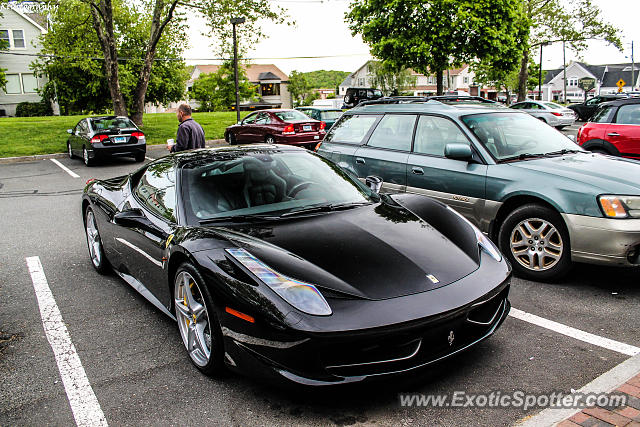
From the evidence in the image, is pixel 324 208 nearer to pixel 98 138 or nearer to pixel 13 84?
pixel 98 138

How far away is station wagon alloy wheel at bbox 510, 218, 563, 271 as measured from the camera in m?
4.74

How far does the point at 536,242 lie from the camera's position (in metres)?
4.83

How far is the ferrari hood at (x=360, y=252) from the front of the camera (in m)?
2.89

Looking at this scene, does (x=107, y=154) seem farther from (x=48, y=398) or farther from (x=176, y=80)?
(x=176, y=80)

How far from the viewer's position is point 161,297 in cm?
384

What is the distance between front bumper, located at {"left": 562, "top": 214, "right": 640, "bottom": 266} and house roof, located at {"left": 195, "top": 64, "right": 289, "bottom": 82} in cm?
9377

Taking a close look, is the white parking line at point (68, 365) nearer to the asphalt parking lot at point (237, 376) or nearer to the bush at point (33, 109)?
the asphalt parking lot at point (237, 376)

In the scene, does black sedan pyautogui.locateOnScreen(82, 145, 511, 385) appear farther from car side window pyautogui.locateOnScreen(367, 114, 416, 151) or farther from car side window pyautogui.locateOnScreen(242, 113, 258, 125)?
car side window pyautogui.locateOnScreen(242, 113, 258, 125)

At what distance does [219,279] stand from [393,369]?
1.09 metres

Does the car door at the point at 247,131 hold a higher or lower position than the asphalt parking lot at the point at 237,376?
higher

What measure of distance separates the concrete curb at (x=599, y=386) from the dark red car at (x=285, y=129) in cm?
1451

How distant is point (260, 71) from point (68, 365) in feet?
324

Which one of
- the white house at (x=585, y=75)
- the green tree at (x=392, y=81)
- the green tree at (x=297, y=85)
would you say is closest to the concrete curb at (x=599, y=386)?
the green tree at (x=392, y=81)

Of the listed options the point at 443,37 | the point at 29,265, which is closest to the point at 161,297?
the point at 29,265
